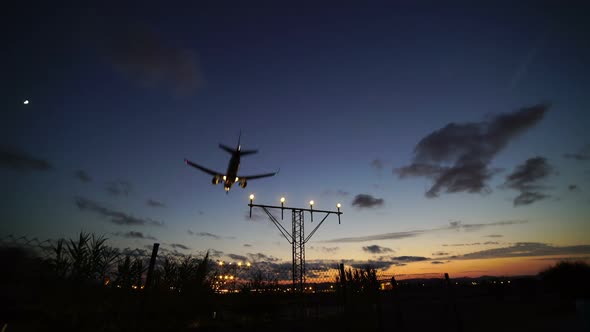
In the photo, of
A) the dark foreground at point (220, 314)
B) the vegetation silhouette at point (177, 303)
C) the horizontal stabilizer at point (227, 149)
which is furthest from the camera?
the horizontal stabilizer at point (227, 149)

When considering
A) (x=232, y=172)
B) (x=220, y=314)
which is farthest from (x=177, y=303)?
(x=232, y=172)

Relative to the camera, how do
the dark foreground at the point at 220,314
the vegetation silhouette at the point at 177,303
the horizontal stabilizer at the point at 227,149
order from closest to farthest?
the vegetation silhouette at the point at 177,303
the dark foreground at the point at 220,314
the horizontal stabilizer at the point at 227,149

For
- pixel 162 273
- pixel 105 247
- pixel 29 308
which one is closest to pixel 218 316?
pixel 162 273

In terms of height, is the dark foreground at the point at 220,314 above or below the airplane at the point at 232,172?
below

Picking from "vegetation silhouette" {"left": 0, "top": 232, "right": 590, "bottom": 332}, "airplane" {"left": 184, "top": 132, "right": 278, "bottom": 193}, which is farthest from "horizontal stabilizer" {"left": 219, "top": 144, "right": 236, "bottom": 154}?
"vegetation silhouette" {"left": 0, "top": 232, "right": 590, "bottom": 332}

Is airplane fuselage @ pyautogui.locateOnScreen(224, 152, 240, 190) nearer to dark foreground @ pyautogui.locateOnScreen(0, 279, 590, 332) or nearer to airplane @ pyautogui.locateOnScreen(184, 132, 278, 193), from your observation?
airplane @ pyautogui.locateOnScreen(184, 132, 278, 193)

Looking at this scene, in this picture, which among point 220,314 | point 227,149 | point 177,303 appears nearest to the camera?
point 177,303

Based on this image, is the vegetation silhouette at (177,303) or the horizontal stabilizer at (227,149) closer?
the vegetation silhouette at (177,303)

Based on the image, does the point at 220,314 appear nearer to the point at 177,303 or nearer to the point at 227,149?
the point at 177,303

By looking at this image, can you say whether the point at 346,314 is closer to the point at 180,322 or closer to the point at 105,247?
the point at 180,322

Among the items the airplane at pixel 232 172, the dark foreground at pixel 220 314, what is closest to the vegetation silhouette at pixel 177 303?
the dark foreground at pixel 220 314

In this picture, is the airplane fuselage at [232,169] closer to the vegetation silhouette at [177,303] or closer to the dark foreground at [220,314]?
the vegetation silhouette at [177,303]

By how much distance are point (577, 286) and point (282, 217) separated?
21330 millimetres

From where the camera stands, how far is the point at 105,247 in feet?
34.8
